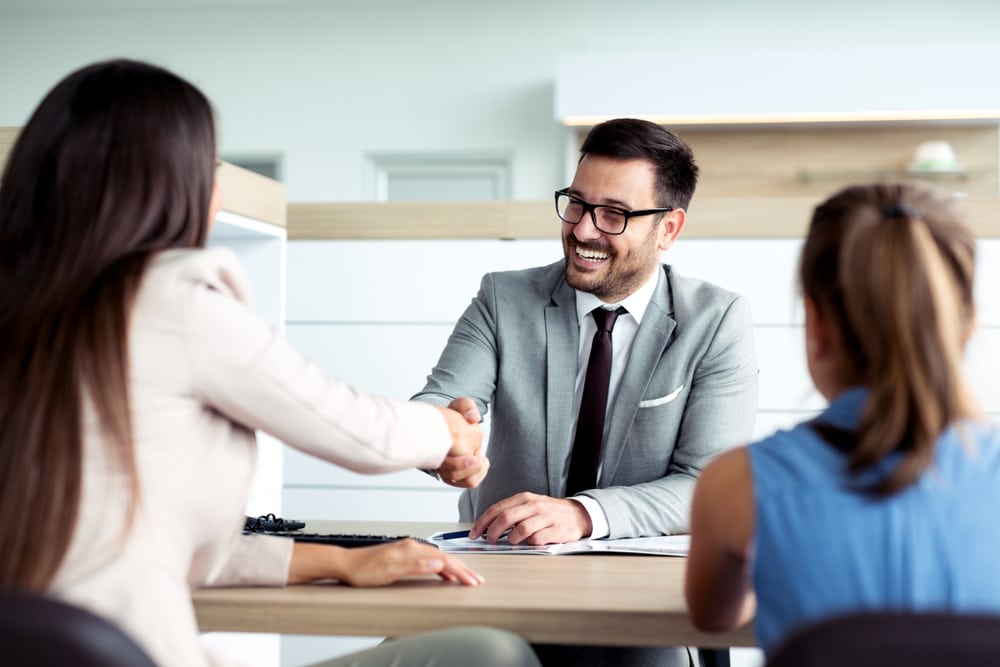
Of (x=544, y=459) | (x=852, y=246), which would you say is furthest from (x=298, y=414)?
(x=544, y=459)

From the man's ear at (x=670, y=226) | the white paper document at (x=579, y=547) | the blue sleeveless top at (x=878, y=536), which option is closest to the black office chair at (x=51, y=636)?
the blue sleeveless top at (x=878, y=536)

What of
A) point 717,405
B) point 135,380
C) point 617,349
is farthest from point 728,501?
point 617,349

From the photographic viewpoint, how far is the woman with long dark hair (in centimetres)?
97

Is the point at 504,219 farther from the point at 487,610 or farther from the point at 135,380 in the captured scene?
the point at 135,380

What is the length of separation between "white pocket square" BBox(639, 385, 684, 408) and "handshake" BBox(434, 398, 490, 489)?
38 cm

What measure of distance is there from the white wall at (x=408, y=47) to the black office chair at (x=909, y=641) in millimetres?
5592

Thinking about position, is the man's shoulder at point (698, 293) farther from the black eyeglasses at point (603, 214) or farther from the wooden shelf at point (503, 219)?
the wooden shelf at point (503, 219)

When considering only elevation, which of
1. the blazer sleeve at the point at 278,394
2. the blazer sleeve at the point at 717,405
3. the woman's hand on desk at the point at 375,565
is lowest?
the woman's hand on desk at the point at 375,565

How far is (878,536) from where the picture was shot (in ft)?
3.03

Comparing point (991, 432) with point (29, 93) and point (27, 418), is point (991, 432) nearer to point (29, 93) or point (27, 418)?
point (27, 418)

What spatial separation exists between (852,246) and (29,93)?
6.76 meters

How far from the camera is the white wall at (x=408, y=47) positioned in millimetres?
6121

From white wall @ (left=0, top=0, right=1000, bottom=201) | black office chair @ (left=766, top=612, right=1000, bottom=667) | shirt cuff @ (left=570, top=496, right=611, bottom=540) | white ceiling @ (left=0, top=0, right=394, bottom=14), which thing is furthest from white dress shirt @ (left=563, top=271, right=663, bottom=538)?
white ceiling @ (left=0, top=0, right=394, bottom=14)

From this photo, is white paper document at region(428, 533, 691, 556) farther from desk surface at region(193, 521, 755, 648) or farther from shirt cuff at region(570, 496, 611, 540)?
desk surface at region(193, 521, 755, 648)
